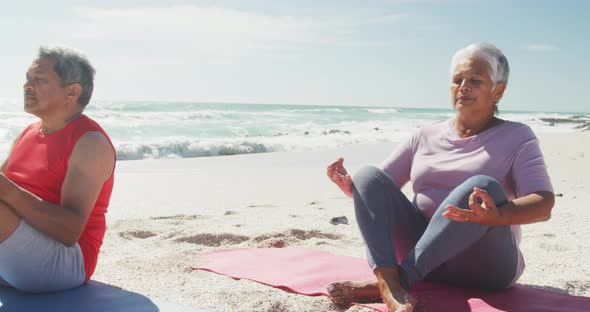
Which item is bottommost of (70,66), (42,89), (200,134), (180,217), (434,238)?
(200,134)

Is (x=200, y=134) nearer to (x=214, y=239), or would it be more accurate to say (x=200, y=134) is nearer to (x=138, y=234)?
(x=138, y=234)

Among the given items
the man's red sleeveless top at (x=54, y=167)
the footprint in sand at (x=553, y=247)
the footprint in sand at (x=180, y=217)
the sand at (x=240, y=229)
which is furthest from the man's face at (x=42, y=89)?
the footprint in sand at (x=553, y=247)

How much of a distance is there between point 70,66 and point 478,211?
1.98m

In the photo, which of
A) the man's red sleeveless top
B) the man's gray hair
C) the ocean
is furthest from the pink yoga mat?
the ocean

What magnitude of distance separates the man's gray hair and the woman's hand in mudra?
5.94 ft

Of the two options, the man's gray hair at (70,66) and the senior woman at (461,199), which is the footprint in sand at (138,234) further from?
the senior woman at (461,199)

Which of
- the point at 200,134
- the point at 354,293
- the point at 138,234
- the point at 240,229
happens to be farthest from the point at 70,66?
the point at 200,134

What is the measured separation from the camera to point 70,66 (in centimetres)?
288

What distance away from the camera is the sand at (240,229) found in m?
3.32

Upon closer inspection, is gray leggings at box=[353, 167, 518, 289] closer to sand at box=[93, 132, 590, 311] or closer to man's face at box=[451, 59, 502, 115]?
sand at box=[93, 132, 590, 311]

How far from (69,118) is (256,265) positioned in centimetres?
148

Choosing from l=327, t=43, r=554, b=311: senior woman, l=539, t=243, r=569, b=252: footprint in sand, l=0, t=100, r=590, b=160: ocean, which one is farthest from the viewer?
l=0, t=100, r=590, b=160: ocean

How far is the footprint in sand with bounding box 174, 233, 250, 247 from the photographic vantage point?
4.54 m

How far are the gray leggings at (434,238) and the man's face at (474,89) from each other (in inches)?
21.1
